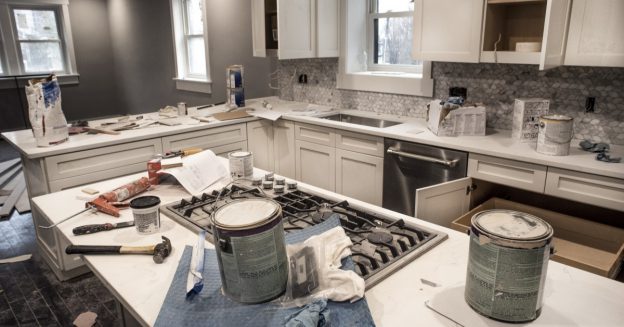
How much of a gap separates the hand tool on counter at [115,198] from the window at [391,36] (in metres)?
2.43

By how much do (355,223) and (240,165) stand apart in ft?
2.17

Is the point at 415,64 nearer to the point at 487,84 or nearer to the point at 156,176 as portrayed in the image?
the point at 487,84

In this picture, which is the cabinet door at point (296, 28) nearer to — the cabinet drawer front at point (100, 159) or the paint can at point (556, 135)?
the cabinet drawer front at point (100, 159)

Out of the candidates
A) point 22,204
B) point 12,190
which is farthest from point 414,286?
point 12,190

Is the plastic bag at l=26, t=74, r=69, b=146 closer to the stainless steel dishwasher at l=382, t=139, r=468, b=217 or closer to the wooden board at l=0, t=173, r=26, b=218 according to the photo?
the wooden board at l=0, t=173, r=26, b=218

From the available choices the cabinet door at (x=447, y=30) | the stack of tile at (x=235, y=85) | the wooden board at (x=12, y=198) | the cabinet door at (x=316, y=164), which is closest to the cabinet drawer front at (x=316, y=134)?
the cabinet door at (x=316, y=164)

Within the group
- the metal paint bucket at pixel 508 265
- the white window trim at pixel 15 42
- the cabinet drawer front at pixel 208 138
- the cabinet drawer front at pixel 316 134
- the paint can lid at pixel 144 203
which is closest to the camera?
the metal paint bucket at pixel 508 265

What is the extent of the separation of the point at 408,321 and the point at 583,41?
2002 millimetres

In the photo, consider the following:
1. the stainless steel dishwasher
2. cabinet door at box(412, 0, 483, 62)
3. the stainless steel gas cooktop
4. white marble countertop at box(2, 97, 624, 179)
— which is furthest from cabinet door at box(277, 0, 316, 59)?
the stainless steel gas cooktop

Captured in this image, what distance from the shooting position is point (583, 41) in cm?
219

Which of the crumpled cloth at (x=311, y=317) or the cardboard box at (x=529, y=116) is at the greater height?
the cardboard box at (x=529, y=116)

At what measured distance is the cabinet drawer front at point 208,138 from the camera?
3.02m

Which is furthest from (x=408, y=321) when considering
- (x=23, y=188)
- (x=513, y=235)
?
(x=23, y=188)

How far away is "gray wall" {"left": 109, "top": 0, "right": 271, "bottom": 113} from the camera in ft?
15.0
